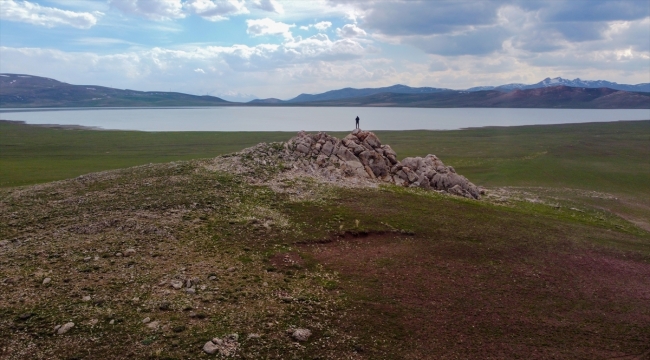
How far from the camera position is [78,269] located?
20.8 m

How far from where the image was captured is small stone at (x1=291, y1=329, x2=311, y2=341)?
16.5 meters

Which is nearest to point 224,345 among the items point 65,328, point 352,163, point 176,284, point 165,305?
point 165,305

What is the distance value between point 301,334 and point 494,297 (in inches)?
397

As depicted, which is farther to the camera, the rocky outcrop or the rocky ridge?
the rocky outcrop

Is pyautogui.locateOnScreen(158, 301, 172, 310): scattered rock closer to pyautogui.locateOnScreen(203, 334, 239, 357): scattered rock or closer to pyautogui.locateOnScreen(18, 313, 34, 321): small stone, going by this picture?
pyautogui.locateOnScreen(203, 334, 239, 357): scattered rock

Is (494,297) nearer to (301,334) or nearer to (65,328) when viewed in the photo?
(301,334)

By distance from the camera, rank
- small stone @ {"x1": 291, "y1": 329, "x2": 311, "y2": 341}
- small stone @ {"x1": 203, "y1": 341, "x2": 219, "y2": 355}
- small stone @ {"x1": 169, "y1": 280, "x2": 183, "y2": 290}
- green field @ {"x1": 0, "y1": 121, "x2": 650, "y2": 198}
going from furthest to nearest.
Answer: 1. green field @ {"x1": 0, "y1": 121, "x2": 650, "y2": 198}
2. small stone @ {"x1": 169, "y1": 280, "x2": 183, "y2": 290}
3. small stone @ {"x1": 291, "y1": 329, "x2": 311, "y2": 341}
4. small stone @ {"x1": 203, "y1": 341, "x2": 219, "y2": 355}

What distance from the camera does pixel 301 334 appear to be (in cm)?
1664

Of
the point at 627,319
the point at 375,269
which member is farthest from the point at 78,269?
the point at 627,319

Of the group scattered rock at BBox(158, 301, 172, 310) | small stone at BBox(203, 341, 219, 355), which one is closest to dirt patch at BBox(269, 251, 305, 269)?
scattered rock at BBox(158, 301, 172, 310)

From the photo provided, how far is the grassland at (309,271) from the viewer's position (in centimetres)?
1675

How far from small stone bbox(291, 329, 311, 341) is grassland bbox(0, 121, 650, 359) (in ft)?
0.91

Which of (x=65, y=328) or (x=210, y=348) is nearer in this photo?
(x=210, y=348)

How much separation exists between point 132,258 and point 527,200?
1491 inches
